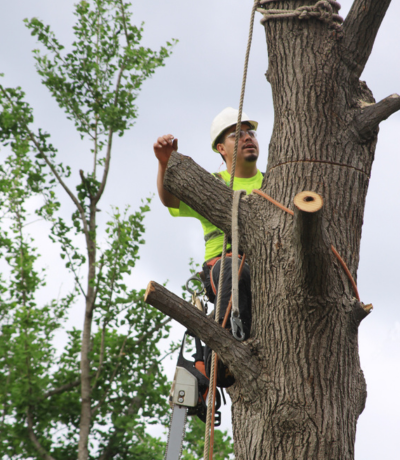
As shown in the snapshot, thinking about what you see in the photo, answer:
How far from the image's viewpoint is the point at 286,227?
2.15 meters

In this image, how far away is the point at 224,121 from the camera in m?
3.51

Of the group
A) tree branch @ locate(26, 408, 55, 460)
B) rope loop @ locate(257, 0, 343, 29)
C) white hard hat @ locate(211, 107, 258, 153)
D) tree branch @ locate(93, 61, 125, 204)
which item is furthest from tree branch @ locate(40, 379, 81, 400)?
rope loop @ locate(257, 0, 343, 29)

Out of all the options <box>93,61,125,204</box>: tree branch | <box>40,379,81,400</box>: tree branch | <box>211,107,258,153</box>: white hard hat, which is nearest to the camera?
<box>211,107,258,153</box>: white hard hat

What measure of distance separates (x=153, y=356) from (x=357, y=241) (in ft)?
16.7

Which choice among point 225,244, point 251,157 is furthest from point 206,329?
point 251,157

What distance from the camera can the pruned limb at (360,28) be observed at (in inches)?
96.5

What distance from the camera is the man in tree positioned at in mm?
2523

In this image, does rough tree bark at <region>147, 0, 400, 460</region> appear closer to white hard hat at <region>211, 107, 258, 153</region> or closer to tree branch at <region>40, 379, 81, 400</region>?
white hard hat at <region>211, 107, 258, 153</region>

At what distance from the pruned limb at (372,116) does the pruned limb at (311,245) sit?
74 cm

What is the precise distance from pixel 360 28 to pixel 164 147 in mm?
1091

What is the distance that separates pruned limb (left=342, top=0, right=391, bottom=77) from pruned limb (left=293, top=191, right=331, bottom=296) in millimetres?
1028

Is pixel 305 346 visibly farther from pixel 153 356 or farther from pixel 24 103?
pixel 24 103

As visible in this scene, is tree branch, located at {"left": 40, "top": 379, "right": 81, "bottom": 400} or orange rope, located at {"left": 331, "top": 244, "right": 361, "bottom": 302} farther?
tree branch, located at {"left": 40, "top": 379, "right": 81, "bottom": 400}

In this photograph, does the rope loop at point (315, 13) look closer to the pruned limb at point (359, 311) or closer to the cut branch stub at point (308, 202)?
the cut branch stub at point (308, 202)
